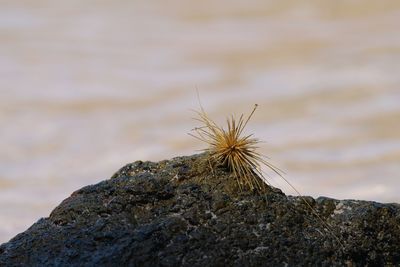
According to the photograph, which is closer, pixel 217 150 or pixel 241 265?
pixel 241 265

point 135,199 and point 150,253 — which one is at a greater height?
point 135,199

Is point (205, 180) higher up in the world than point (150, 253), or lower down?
higher up

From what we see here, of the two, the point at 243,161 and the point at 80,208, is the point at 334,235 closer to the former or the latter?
the point at 243,161

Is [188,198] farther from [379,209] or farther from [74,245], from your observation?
[379,209]

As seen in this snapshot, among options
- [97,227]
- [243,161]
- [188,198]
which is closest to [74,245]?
[97,227]

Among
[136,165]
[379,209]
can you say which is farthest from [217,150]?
[379,209]

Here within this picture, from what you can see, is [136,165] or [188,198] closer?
[188,198]
